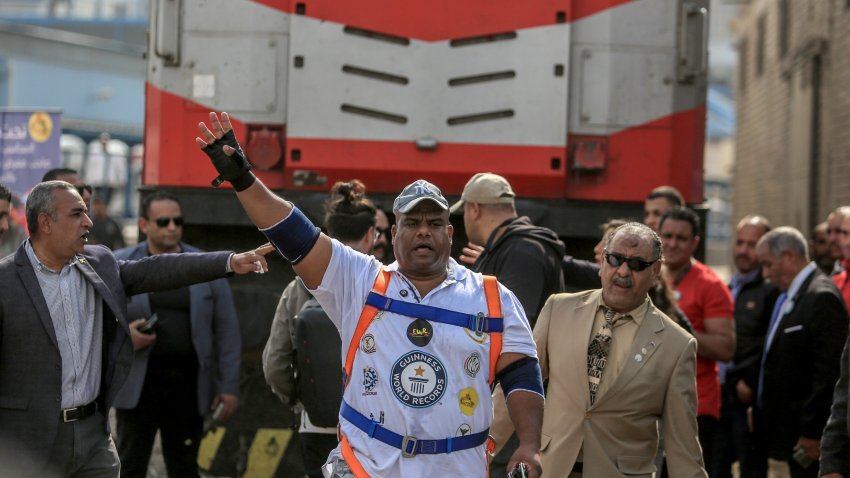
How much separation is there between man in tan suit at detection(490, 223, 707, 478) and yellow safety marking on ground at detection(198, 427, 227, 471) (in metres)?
3.13

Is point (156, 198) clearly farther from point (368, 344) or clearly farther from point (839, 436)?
point (839, 436)

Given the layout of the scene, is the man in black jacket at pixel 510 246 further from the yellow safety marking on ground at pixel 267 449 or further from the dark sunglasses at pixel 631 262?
the yellow safety marking on ground at pixel 267 449

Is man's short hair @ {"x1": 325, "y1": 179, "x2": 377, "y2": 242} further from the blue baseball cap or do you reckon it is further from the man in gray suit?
the blue baseball cap

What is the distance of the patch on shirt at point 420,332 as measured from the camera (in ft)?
13.4

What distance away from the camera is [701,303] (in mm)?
7109

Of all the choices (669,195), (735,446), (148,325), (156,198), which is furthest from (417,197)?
(735,446)

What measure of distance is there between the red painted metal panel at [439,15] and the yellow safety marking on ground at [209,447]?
251 cm

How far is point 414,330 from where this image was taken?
161 inches

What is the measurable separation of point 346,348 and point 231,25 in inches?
155

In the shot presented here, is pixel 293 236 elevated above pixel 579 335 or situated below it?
above

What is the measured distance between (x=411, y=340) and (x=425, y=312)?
100 millimetres

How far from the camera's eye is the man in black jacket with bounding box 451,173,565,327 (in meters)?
5.88

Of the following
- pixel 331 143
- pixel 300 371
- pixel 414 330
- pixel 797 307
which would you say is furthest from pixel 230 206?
pixel 414 330

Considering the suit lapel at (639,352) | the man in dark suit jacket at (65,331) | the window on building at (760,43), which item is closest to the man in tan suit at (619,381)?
the suit lapel at (639,352)
